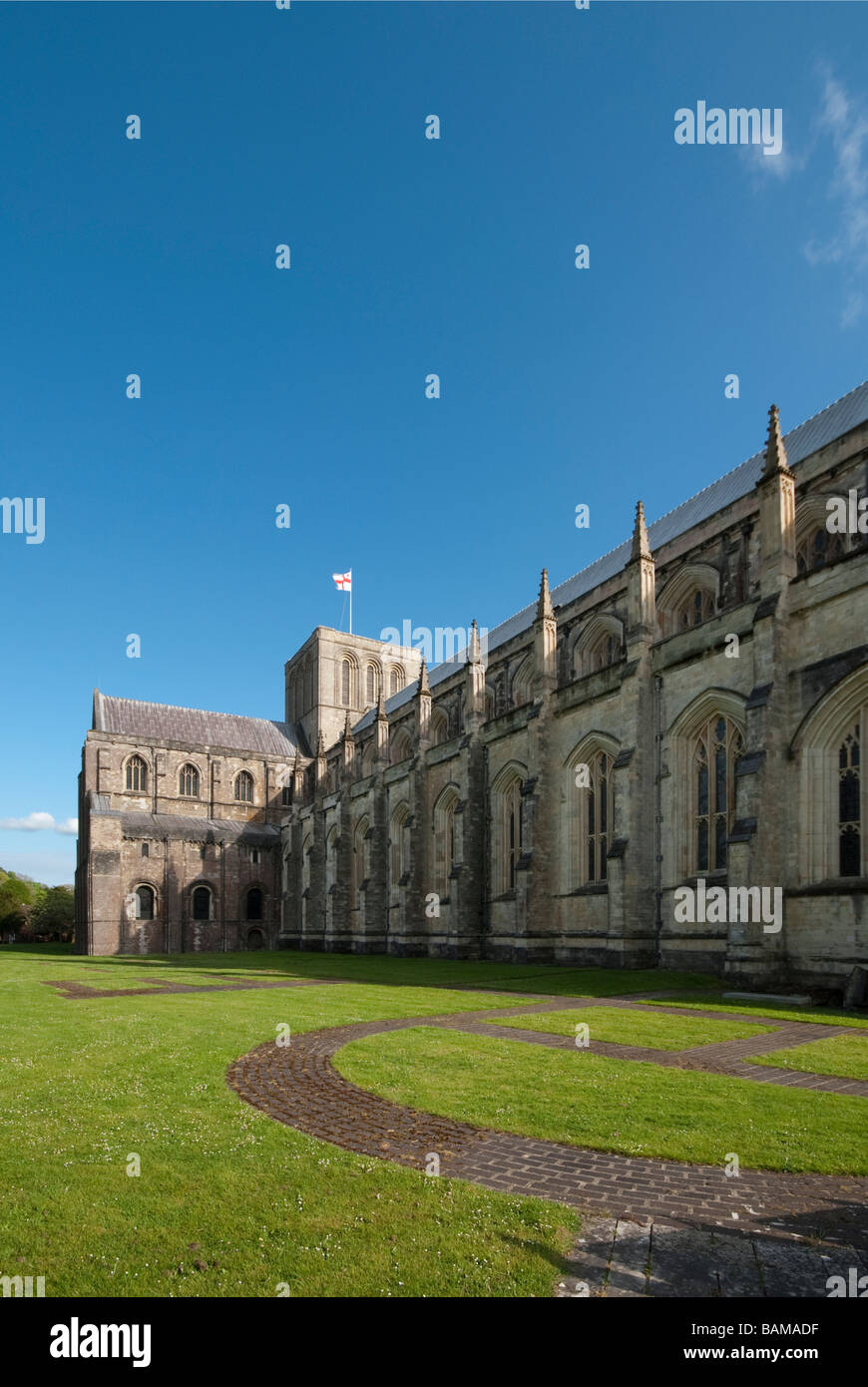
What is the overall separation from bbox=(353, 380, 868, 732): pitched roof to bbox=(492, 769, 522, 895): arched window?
29.7 ft

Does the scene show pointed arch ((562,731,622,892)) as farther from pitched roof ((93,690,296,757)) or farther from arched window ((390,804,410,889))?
pitched roof ((93,690,296,757))

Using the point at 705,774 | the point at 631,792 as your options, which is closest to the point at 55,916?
the point at 631,792

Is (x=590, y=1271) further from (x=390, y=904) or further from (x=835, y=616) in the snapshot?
(x=390, y=904)

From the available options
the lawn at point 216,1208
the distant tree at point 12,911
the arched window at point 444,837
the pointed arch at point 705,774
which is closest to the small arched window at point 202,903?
the arched window at point 444,837

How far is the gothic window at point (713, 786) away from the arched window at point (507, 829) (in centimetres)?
1044

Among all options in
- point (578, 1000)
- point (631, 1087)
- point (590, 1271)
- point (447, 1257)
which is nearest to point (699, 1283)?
point (590, 1271)

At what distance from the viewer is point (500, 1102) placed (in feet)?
28.9

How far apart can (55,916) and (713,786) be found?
244 ft

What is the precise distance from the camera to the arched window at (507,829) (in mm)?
34625

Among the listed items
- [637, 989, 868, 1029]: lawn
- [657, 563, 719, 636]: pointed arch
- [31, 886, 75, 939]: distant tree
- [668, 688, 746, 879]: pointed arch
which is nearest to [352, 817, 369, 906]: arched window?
[657, 563, 719, 636]: pointed arch

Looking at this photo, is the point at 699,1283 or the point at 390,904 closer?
the point at 699,1283

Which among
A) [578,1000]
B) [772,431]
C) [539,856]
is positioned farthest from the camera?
[539,856]

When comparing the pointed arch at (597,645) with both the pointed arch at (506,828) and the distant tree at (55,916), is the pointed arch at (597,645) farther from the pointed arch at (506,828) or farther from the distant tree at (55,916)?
the distant tree at (55,916)

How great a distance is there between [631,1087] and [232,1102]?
14.5 feet
